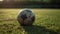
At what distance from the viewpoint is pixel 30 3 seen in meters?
17.5

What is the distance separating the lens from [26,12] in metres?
6.67

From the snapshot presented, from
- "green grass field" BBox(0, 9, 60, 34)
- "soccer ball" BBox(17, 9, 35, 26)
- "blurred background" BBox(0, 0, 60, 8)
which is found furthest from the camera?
"blurred background" BBox(0, 0, 60, 8)

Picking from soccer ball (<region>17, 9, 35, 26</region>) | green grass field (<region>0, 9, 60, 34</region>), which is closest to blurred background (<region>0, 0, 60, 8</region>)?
green grass field (<region>0, 9, 60, 34</region>)

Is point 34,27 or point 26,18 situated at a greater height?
point 26,18

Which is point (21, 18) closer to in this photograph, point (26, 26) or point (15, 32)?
point (26, 26)

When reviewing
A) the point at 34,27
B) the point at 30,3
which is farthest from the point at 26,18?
the point at 30,3

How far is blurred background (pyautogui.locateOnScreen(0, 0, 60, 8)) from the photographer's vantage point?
16.7 meters

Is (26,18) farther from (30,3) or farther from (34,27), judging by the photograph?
(30,3)

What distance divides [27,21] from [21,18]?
28 centimetres

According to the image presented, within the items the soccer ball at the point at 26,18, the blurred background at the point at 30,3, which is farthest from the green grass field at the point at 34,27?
the blurred background at the point at 30,3

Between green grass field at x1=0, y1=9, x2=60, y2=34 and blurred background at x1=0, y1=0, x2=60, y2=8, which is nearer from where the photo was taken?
green grass field at x1=0, y1=9, x2=60, y2=34

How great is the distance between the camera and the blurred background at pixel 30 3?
1669 cm

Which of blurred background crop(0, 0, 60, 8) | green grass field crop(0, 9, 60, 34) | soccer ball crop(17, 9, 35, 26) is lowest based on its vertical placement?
blurred background crop(0, 0, 60, 8)

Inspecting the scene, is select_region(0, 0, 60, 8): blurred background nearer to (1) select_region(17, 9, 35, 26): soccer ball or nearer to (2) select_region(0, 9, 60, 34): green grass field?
(2) select_region(0, 9, 60, 34): green grass field
